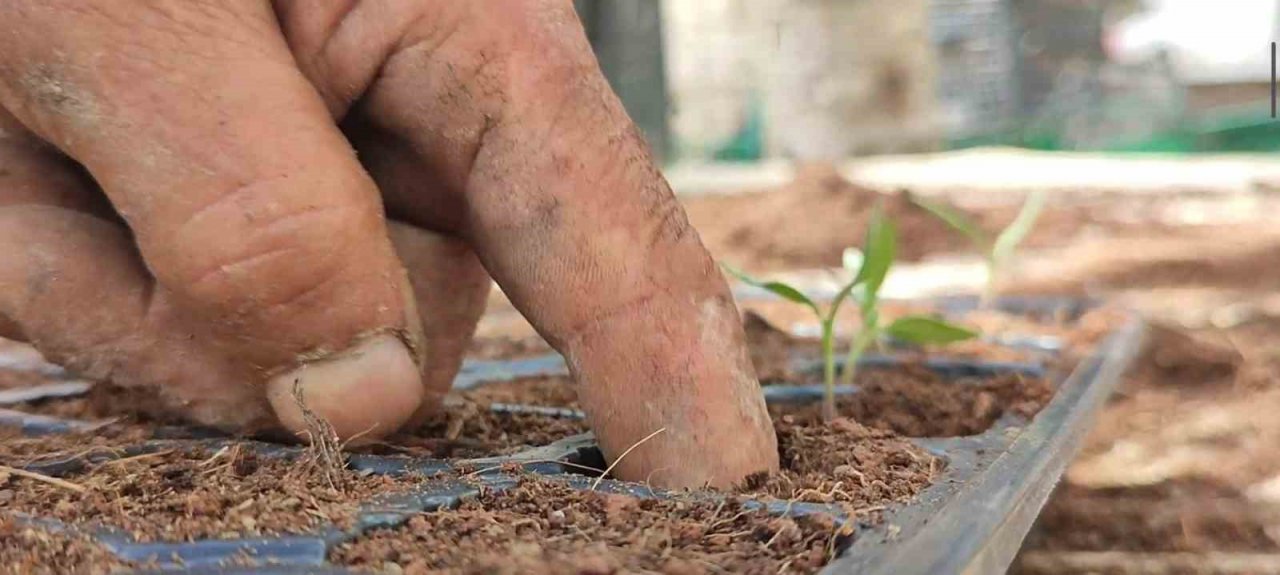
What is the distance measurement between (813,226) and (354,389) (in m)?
2.14

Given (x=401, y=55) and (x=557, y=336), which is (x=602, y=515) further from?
(x=401, y=55)

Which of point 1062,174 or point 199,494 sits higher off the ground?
point 199,494

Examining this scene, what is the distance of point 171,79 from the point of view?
2.30ft

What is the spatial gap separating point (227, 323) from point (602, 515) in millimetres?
279

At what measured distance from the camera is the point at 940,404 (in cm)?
109

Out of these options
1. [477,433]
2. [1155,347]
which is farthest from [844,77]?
[477,433]

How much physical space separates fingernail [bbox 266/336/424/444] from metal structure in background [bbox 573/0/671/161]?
2873 millimetres

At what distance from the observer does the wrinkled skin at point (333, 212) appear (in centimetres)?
70

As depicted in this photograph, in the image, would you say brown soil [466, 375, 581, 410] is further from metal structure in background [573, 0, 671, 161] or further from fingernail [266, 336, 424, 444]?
metal structure in background [573, 0, 671, 161]

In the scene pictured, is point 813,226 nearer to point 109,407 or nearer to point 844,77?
point 844,77

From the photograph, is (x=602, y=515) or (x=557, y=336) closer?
(x=602, y=515)

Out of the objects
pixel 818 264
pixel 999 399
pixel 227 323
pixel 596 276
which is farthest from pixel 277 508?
pixel 818 264

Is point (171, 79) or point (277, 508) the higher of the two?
point (171, 79)

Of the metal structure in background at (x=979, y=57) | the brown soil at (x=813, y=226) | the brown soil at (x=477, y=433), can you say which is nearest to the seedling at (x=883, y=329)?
the brown soil at (x=477, y=433)
